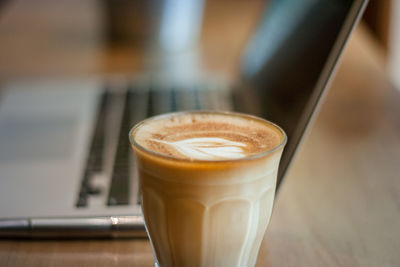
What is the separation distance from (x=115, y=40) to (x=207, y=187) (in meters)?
1.31

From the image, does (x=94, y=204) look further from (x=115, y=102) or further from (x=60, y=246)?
(x=115, y=102)

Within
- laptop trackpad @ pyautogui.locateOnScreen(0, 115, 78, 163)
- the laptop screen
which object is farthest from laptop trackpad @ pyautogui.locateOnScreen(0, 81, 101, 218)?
the laptop screen

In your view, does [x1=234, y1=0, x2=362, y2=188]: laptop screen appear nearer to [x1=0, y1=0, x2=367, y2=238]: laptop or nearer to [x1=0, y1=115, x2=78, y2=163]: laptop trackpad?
[x1=0, y1=0, x2=367, y2=238]: laptop

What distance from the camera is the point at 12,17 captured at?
2.02 meters

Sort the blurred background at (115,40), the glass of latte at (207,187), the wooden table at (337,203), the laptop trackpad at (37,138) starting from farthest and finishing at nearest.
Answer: the blurred background at (115,40) < the laptop trackpad at (37,138) < the wooden table at (337,203) < the glass of latte at (207,187)

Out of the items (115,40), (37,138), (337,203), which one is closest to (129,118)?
(37,138)

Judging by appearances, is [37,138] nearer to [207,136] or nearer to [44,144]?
[44,144]

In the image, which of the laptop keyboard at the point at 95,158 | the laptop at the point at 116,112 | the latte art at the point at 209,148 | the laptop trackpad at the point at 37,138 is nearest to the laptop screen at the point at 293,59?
the laptop at the point at 116,112

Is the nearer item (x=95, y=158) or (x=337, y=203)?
(x=337, y=203)

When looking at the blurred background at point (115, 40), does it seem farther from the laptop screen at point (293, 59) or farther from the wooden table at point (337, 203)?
the wooden table at point (337, 203)

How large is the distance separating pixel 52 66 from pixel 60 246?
3.13 ft

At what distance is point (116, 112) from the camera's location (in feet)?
3.25

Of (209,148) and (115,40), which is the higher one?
(209,148)

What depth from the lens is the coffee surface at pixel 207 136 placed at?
0.43 meters
